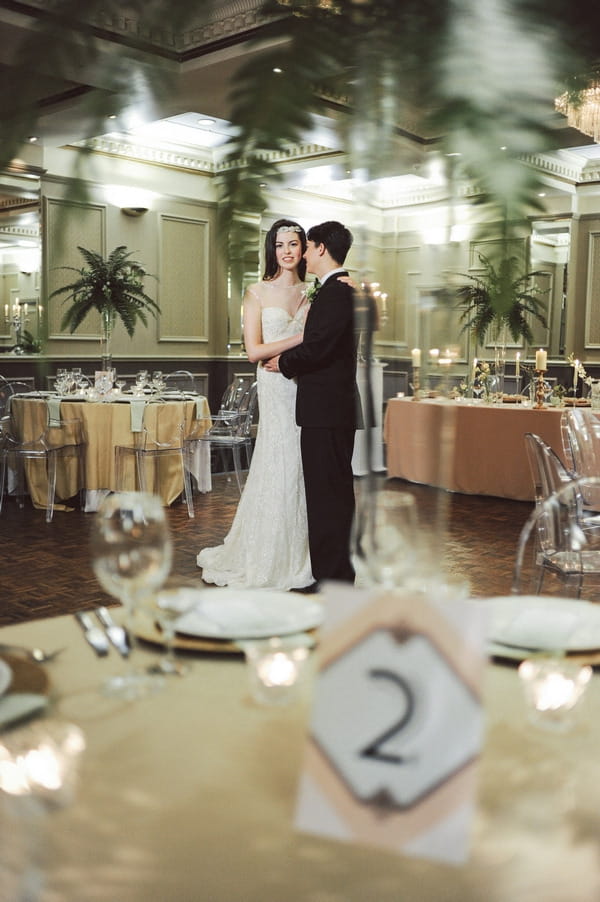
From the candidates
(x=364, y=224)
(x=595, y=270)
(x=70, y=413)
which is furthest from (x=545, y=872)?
(x=595, y=270)

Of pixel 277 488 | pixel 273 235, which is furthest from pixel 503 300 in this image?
pixel 277 488

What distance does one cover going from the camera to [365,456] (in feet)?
2.47

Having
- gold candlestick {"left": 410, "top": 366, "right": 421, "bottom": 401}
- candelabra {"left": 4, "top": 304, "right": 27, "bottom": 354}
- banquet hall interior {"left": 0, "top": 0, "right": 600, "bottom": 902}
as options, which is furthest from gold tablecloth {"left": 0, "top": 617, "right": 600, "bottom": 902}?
candelabra {"left": 4, "top": 304, "right": 27, "bottom": 354}

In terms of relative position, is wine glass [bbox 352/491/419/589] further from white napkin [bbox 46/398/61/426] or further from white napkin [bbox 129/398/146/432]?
white napkin [bbox 46/398/61/426]

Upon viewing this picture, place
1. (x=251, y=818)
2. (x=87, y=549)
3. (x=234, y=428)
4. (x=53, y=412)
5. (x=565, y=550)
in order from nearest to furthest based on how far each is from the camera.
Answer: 1. (x=251, y=818)
2. (x=565, y=550)
3. (x=87, y=549)
4. (x=53, y=412)
5. (x=234, y=428)

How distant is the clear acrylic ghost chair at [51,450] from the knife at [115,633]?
15.9 feet

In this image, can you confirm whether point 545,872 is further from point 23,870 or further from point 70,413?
point 70,413

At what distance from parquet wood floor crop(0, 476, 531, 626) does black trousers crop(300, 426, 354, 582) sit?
1.86 ft

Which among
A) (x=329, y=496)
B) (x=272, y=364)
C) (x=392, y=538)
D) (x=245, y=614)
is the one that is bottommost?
(x=329, y=496)

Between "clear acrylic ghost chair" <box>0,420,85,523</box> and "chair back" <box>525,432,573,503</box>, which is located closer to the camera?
"chair back" <box>525,432,573,503</box>

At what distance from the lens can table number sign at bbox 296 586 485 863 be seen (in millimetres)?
613

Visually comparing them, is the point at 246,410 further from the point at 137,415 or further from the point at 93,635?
the point at 93,635

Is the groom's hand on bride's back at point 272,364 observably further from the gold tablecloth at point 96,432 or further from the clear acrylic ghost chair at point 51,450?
the clear acrylic ghost chair at point 51,450

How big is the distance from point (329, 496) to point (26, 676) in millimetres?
2830
